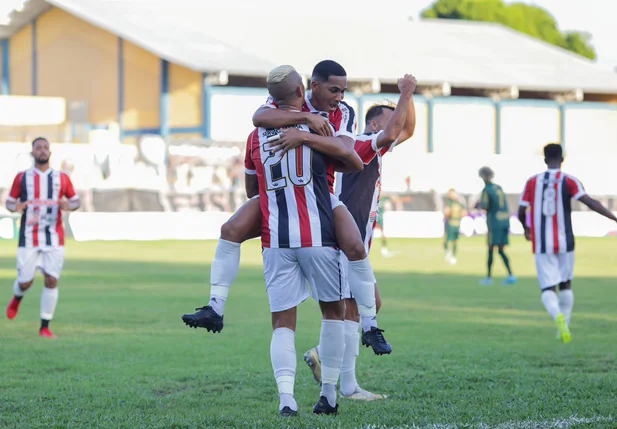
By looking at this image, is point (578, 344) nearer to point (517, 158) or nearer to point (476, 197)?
point (476, 197)

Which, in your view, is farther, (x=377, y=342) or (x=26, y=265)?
(x=26, y=265)

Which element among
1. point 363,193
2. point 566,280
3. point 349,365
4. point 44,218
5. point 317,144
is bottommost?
point 349,365

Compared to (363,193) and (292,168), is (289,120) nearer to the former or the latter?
(292,168)

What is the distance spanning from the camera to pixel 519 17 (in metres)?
83.2

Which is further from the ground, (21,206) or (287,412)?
(21,206)

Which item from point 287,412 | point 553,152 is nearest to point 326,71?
point 287,412

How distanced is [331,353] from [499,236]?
526 inches

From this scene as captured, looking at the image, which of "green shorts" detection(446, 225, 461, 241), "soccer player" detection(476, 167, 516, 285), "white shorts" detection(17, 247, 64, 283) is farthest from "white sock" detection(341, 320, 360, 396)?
"green shorts" detection(446, 225, 461, 241)

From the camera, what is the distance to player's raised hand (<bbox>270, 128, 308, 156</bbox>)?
6676 millimetres

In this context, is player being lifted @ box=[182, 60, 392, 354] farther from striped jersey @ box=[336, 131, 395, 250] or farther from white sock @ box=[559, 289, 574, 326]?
white sock @ box=[559, 289, 574, 326]

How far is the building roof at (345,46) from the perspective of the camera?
45781mm

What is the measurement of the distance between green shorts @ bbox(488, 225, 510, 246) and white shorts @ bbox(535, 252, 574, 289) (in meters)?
8.39

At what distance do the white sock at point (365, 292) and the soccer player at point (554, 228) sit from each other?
4.39 m

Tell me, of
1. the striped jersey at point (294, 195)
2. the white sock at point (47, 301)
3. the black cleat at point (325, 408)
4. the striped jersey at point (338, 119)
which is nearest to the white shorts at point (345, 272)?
the striped jersey at point (294, 195)
